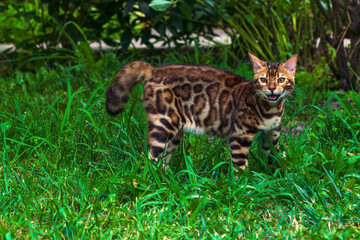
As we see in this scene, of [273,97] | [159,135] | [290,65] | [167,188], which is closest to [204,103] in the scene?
[159,135]

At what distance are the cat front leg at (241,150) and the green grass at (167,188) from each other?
131 millimetres

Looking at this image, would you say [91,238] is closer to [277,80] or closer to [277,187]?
[277,187]

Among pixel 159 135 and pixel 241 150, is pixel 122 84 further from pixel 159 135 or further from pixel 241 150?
pixel 241 150

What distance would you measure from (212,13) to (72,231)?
426cm

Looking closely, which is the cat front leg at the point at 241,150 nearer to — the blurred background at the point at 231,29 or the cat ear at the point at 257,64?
the cat ear at the point at 257,64

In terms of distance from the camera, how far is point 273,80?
4137mm

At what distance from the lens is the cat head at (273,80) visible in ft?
13.6

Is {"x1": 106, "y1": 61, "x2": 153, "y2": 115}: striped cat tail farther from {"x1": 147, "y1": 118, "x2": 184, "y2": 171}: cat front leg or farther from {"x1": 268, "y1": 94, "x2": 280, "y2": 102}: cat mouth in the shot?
{"x1": 268, "y1": 94, "x2": 280, "y2": 102}: cat mouth

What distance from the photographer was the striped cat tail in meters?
4.58

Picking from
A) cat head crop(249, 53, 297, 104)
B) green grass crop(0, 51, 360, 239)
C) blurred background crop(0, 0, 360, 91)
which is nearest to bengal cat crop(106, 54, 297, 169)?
cat head crop(249, 53, 297, 104)

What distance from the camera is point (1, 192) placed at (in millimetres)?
3889

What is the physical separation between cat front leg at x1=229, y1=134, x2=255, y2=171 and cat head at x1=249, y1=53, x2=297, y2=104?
0.36m

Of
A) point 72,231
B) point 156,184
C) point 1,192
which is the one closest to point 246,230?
point 156,184

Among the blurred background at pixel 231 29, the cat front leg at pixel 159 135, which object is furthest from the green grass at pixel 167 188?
the blurred background at pixel 231 29
